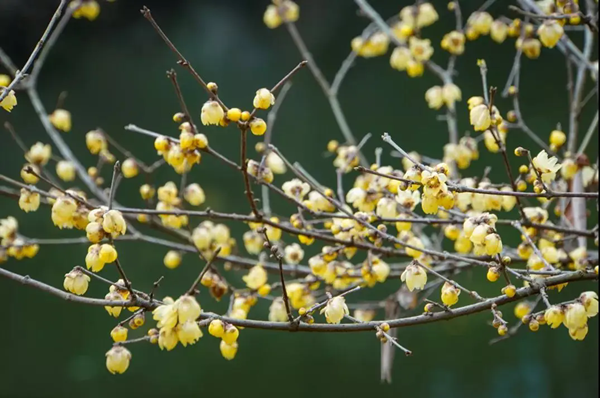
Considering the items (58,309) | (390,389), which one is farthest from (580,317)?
(58,309)

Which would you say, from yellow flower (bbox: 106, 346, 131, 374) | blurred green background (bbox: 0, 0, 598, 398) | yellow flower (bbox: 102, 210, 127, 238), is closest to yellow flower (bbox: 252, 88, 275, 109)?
yellow flower (bbox: 102, 210, 127, 238)

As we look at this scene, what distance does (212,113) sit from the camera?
2.31 feet

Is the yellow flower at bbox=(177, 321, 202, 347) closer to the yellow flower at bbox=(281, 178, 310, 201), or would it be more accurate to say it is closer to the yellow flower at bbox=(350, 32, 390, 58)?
the yellow flower at bbox=(281, 178, 310, 201)

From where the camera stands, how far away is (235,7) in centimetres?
375

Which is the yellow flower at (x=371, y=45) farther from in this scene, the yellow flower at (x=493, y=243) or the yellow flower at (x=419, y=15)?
the yellow flower at (x=493, y=243)

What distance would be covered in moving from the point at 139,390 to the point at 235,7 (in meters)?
2.11

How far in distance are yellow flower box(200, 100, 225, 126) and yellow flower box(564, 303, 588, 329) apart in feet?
1.29

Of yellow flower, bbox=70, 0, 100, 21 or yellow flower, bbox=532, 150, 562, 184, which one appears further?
yellow flower, bbox=70, 0, 100, 21

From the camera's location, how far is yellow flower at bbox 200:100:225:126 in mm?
702

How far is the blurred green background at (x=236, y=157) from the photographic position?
9.00ft

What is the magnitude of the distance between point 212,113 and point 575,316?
1.34ft

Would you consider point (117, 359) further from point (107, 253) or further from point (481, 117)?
point (481, 117)

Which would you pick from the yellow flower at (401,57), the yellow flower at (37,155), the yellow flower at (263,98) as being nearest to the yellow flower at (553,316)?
the yellow flower at (263,98)

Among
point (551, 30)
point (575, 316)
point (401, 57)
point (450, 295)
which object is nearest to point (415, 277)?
point (450, 295)
